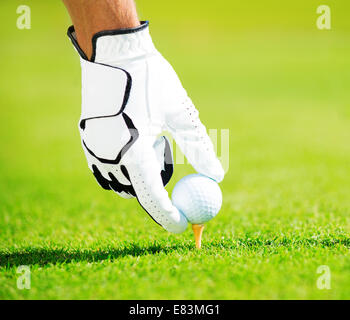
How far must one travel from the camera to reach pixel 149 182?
3.41m

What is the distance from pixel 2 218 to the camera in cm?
613

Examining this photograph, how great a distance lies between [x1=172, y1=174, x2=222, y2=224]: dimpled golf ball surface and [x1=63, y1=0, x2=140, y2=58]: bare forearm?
53.5 inches

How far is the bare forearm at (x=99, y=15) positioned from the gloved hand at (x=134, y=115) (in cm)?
7

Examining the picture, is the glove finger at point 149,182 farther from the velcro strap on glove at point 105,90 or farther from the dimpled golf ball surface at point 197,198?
the velcro strap on glove at point 105,90

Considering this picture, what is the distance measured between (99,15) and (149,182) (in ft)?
4.26

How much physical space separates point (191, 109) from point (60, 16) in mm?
33010

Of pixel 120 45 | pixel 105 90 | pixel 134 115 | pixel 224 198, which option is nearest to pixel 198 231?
pixel 134 115

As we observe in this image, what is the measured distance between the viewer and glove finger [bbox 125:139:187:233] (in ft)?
11.0

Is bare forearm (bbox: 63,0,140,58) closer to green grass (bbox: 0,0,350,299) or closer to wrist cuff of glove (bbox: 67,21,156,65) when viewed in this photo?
wrist cuff of glove (bbox: 67,21,156,65)

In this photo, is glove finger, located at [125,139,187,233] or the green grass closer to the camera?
the green grass

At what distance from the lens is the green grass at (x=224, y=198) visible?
10.2ft

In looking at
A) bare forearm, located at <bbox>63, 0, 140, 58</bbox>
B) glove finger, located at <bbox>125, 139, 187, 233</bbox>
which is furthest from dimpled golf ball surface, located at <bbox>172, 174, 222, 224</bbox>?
bare forearm, located at <bbox>63, 0, 140, 58</bbox>

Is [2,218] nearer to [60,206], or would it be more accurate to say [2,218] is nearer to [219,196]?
[60,206]
